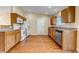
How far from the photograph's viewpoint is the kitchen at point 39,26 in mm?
4613

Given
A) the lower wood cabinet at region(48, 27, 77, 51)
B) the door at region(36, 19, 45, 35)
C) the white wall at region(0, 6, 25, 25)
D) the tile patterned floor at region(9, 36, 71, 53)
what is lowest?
the tile patterned floor at region(9, 36, 71, 53)

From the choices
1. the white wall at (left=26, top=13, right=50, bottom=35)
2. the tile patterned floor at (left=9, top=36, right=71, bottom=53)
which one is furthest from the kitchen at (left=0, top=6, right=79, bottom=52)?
the tile patterned floor at (left=9, top=36, right=71, bottom=53)

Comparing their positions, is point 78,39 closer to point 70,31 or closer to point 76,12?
point 70,31

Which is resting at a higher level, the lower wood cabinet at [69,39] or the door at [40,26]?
the door at [40,26]

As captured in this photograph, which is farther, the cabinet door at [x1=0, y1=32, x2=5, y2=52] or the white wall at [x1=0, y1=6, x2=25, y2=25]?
the white wall at [x1=0, y1=6, x2=25, y2=25]

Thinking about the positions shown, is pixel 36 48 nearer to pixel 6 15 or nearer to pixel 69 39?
pixel 69 39

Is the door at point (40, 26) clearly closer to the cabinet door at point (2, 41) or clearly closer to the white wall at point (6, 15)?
the white wall at point (6, 15)

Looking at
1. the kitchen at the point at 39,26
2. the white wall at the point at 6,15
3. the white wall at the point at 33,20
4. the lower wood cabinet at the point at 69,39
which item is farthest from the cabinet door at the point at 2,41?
the white wall at the point at 33,20

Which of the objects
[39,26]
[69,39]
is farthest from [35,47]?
[39,26]

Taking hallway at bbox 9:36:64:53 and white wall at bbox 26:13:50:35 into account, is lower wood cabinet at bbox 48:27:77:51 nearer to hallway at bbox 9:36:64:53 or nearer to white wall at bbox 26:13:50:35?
hallway at bbox 9:36:64:53

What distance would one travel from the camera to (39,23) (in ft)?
22.4

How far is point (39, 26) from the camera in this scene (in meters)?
6.59

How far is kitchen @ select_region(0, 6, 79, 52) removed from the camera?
4.61 metres
